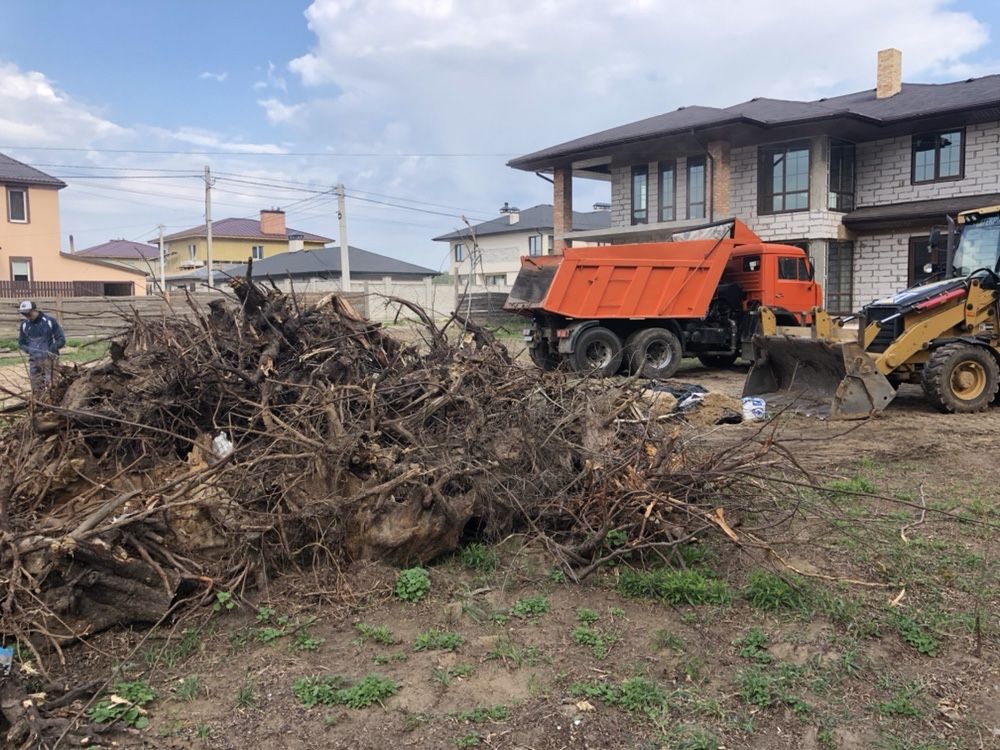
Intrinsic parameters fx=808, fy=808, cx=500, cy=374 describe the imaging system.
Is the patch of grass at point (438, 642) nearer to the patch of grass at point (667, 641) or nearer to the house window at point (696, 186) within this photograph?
the patch of grass at point (667, 641)

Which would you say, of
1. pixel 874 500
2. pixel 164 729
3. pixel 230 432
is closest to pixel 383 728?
pixel 164 729

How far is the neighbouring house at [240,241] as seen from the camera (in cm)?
5588

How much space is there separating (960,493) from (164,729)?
19.0ft

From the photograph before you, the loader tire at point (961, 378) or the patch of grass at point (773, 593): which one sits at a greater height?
the loader tire at point (961, 378)

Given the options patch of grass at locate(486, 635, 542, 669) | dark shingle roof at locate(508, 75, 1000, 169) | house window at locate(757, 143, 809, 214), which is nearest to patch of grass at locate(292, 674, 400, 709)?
patch of grass at locate(486, 635, 542, 669)

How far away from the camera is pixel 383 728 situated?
317 centimetres

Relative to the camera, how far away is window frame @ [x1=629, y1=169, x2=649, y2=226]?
25844 mm

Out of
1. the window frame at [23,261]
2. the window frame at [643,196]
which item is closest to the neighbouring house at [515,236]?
the window frame at [643,196]

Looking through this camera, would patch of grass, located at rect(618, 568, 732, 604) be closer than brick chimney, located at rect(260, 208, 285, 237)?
Yes

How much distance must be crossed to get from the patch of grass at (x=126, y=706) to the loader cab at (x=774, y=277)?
487 inches

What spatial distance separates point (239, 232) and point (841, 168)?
44610 mm

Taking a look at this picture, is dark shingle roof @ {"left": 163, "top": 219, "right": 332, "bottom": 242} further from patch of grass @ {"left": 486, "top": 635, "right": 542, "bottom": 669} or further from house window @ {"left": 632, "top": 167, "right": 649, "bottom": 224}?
patch of grass @ {"left": 486, "top": 635, "right": 542, "bottom": 669}

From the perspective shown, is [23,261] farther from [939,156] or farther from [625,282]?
[939,156]

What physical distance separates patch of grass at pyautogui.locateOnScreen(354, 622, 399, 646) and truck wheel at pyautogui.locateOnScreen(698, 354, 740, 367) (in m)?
12.3
